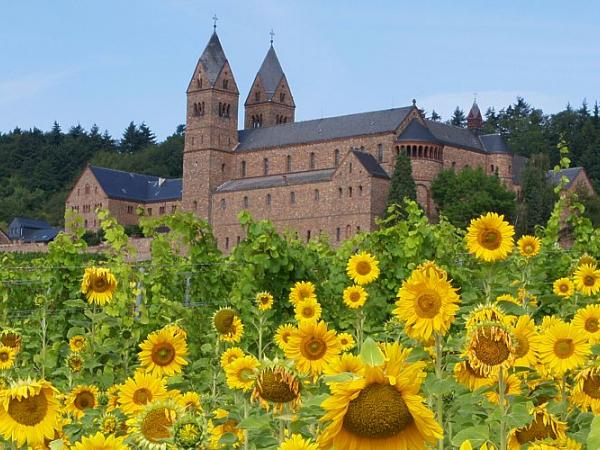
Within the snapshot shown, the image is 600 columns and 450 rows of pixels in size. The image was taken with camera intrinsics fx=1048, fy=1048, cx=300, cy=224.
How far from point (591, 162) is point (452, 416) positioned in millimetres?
92598

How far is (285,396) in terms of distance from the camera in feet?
8.59

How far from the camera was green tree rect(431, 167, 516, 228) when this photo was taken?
64.7m

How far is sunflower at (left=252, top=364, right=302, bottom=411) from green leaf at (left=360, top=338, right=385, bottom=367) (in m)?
0.68

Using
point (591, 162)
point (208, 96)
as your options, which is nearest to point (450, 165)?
point (208, 96)

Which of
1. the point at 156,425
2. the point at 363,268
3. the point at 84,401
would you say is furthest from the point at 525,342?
the point at 363,268

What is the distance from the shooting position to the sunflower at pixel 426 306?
10.2 ft

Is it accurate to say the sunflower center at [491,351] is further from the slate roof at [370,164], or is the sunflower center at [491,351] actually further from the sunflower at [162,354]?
the slate roof at [370,164]

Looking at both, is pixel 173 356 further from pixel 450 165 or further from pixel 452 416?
pixel 450 165

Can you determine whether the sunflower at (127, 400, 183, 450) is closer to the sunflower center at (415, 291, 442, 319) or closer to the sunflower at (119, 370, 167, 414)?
the sunflower at (119, 370, 167, 414)

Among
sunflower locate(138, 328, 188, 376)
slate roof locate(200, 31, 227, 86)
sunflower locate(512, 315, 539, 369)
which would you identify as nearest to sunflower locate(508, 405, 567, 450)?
sunflower locate(512, 315, 539, 369)

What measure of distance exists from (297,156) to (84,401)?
7215 centimetres

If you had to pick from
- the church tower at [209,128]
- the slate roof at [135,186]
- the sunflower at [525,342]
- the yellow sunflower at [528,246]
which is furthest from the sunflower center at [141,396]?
the slate roof at [135,186]

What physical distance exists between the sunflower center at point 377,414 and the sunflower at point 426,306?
4.09ft

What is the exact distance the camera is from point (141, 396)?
3.29 meters
